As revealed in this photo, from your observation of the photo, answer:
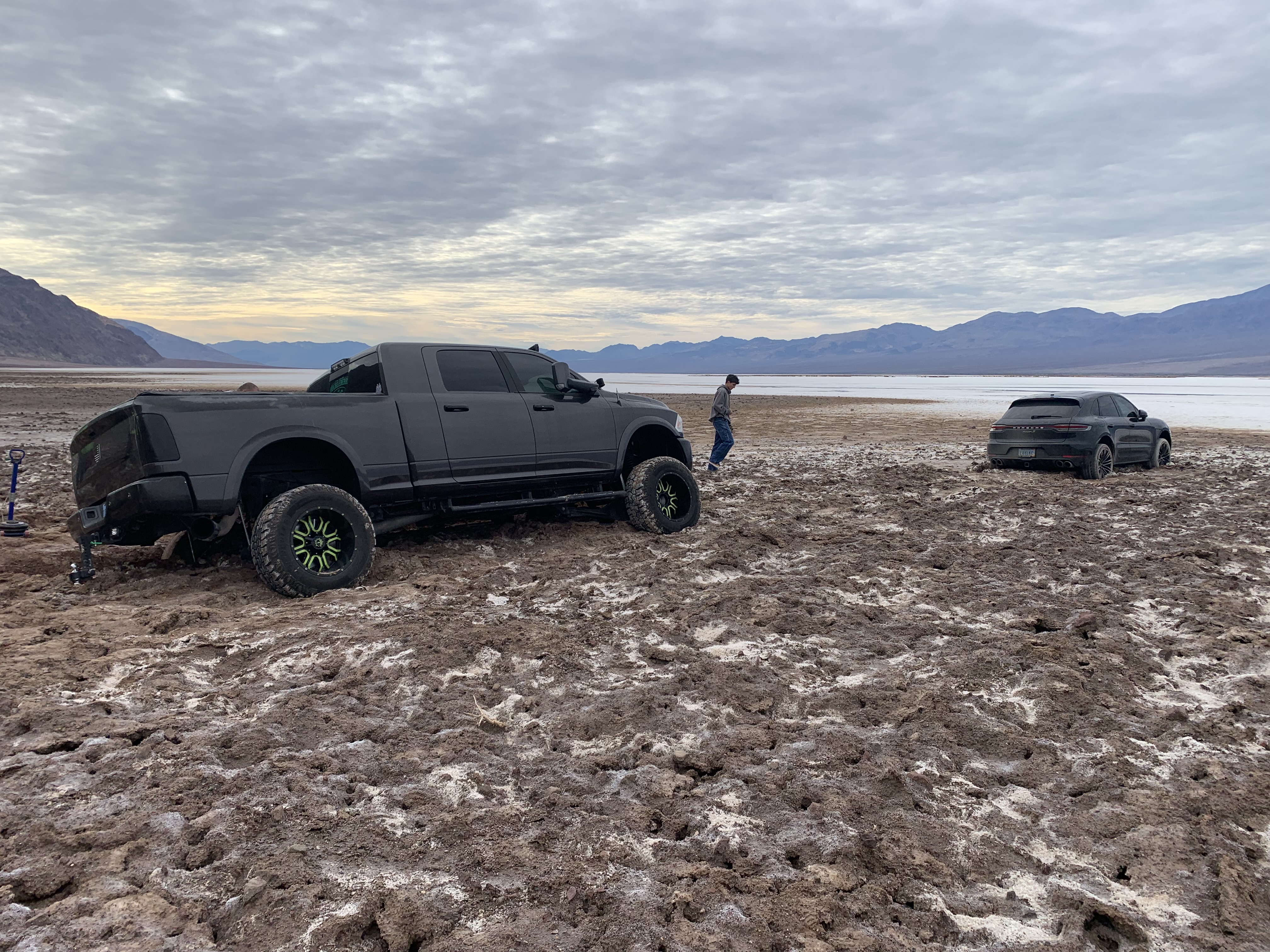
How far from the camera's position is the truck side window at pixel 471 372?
6.92 meters

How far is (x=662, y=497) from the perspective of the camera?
27.1 feet

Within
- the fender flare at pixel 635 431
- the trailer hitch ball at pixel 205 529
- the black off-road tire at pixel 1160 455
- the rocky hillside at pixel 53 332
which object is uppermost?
the rocky hillside at pixel 53 332

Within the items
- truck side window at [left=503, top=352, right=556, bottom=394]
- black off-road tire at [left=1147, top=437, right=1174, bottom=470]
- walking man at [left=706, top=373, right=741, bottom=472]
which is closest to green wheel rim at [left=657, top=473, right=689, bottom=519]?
truck side window at [left=503, top=352, right=556, bottom=394]

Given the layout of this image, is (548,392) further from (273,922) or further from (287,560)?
(273,922)

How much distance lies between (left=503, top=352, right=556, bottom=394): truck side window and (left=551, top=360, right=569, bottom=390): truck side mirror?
0.07m

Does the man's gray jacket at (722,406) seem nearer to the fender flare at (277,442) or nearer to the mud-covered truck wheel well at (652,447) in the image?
Result: the mud-covered truck wheel well at (652,447)

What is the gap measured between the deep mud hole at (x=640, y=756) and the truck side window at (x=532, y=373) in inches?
73.1

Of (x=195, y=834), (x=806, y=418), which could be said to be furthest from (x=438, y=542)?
(x=806, y=418)

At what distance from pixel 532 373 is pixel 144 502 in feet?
11.8

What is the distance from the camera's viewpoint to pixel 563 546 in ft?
24.5

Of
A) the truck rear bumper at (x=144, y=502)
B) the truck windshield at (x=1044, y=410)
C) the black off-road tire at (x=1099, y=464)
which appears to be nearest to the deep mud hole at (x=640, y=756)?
the truck rear bumper at (x=144, y=502)

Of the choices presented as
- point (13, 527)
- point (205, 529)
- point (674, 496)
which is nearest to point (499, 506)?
point (674, 496)

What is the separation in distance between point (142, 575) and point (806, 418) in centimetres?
2468

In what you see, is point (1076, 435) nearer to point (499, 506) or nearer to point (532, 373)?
point (532, 373)
